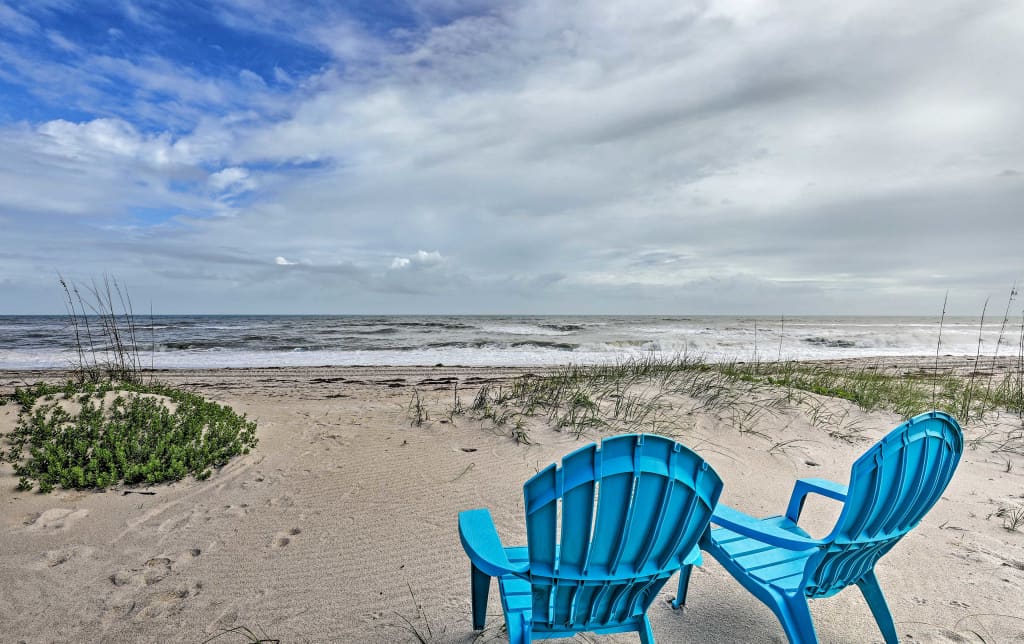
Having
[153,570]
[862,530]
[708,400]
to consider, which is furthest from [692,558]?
[708,400]

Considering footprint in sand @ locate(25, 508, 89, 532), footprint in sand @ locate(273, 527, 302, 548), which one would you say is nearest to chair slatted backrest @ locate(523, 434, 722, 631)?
footprint in sand @ locate(273, 527, 302, 548)

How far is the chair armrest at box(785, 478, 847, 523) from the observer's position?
9.57 feet

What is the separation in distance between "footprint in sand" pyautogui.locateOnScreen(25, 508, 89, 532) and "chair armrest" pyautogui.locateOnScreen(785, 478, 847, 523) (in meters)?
5.05

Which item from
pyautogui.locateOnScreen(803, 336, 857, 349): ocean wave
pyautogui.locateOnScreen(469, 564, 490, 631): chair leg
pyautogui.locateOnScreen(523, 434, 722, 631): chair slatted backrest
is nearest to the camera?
pyautogui.locateOnScreen(523, 434, 722, 631): chair slatted backrest

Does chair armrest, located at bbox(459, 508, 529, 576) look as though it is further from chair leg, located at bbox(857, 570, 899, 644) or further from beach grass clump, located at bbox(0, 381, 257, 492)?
beach grass clump, located at bbox(0, 381, 257, 492)

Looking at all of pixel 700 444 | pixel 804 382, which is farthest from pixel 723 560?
pixel 804 382

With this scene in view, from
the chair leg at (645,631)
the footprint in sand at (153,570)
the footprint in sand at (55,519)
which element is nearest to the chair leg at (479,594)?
the chair leg at (645,631)

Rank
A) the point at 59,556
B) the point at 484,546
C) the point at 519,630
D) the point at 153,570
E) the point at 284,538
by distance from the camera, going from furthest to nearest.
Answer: the point at 284,538 < the point at 59,556 < the point at 153,570 < the point at 484,546 < the point at 519,630

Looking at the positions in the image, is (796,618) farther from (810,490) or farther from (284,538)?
(284,538)

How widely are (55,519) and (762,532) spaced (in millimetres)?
4904

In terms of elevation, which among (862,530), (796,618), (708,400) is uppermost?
(862,530)

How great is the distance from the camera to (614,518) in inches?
77.7

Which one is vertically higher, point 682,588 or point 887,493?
point 887,493

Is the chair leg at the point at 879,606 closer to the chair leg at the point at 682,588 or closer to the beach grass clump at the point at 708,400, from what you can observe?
the chair leg at the point at 682,588
